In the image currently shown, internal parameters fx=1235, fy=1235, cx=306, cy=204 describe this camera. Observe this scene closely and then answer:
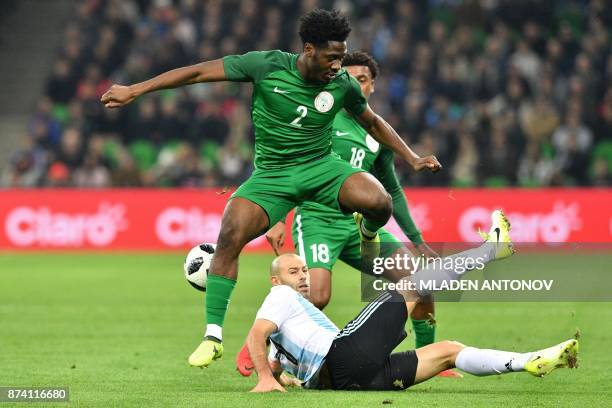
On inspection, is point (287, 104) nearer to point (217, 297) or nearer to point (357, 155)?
point (217, 297)

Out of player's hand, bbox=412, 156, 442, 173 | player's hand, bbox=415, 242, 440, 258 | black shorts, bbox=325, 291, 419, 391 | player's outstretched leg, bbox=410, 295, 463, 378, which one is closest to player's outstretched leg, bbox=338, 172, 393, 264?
player's hand, bbox=412, 156, 442, 173

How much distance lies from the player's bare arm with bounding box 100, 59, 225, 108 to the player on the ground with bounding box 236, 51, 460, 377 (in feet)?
5.11

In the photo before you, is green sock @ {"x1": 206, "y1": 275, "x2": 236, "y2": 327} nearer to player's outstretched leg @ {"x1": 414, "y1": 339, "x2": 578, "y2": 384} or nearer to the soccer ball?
the soccer ball

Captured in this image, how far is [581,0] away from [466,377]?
1646cm

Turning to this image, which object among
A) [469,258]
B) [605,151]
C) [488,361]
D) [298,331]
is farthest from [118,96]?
[605,151]

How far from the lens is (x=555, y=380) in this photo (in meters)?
8.30

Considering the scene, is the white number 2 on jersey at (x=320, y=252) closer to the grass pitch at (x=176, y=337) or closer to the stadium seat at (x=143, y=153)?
the grass pitch at (x=176, y=337)

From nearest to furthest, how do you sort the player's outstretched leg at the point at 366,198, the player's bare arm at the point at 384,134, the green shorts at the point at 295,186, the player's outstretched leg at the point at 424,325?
the player's outstretched leg at the point at 366,198
the green shorts at the point at 295,186
the player's bare arm at the point at 384,134
the player's outstretched leg at the point at 424,325

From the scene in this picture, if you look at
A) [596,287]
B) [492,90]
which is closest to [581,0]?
[492,90]

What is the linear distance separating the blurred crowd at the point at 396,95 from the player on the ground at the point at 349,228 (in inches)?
415

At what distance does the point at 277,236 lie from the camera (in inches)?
348

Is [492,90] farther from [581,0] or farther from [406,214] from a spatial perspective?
[406,214]

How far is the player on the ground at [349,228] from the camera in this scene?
883cm

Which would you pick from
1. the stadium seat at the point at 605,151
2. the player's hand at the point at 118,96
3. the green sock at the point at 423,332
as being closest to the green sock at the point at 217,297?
the player's hand at the point at 118,96
